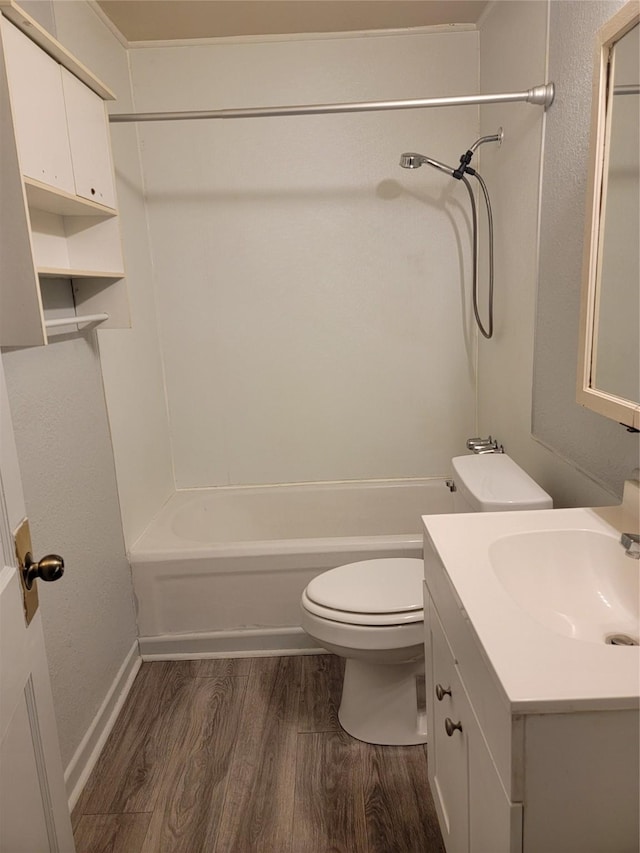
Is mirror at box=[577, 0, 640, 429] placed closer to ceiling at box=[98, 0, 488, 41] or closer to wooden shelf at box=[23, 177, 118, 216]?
wooden shelf at box=[23, 177, 118, 216]

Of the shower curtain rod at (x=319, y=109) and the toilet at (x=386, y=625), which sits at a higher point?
the shower curtain rod at (x=319, y=109)

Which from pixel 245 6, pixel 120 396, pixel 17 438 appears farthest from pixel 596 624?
pixel 245 6

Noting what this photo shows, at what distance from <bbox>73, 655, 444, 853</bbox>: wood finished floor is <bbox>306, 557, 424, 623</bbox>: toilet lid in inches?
17.3

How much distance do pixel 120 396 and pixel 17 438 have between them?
761mm

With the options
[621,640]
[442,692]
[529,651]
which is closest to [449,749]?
[442,692]

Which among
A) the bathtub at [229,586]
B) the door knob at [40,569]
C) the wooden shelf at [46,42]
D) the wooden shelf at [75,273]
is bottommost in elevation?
the bathtub at [229,586]

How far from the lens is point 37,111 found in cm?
133

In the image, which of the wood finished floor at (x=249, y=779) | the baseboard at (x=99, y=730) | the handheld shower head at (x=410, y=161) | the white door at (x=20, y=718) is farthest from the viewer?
the handheld shower head at (x=410, y=161)

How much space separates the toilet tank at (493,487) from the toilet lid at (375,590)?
28cm

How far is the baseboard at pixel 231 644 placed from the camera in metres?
2.29

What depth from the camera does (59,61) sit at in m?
1.42

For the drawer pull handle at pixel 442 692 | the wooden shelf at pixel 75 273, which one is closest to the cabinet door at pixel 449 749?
the drawer pull handle at pixel 442 692

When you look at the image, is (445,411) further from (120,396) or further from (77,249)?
(77,249)

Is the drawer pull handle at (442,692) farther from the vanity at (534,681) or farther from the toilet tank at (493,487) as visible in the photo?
the toilet tank at (493,487)
